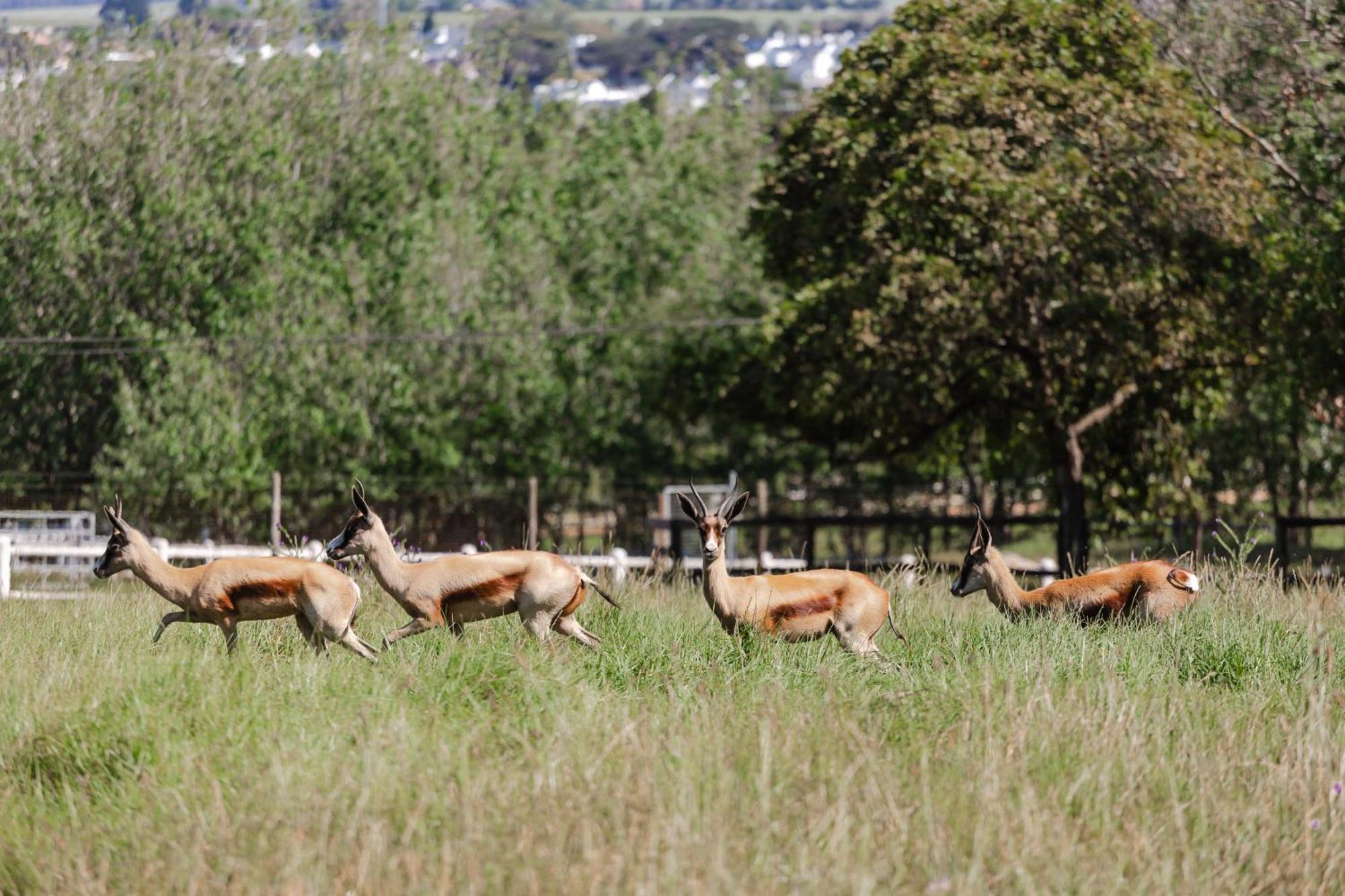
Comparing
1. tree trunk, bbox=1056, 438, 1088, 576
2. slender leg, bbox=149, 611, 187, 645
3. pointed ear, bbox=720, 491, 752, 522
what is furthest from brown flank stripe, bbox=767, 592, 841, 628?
tree trunk, bbox=1056, 438, 1088, 576

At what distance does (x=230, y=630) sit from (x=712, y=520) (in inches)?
99.2

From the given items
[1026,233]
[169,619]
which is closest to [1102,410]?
[1026,233]

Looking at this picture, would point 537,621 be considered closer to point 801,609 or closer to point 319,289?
point 801,609

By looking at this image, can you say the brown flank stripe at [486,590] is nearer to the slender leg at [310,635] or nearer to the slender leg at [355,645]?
the slender leg at [355,645]

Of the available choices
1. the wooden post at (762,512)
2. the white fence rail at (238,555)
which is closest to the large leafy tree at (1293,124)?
the white fence rail at (238,555)

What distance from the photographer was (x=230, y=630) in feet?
31.0

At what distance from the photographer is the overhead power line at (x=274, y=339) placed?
33.5 meters

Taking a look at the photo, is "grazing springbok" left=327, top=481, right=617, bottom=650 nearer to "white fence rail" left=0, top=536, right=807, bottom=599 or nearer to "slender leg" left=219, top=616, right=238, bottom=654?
"slender leg" left=219, top=616, right=238, bottom=654

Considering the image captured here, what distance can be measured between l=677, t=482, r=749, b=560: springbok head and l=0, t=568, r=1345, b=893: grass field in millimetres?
533

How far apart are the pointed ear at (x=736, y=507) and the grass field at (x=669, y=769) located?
676 mm

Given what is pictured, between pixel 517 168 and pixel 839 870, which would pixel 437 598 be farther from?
pixel 517 168

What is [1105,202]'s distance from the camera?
22.4 metres

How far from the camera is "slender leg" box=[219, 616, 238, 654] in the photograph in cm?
932

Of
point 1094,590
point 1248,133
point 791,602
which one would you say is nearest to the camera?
point 791,602
